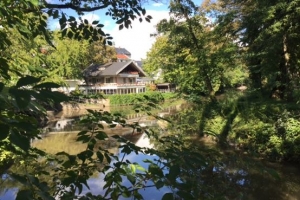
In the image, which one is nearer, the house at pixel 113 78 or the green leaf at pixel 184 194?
the green leaf at pixel 184 194

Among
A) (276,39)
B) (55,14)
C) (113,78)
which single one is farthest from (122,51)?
(55,14)

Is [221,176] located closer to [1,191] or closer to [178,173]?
[1,191]

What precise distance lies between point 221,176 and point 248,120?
11.2 ft

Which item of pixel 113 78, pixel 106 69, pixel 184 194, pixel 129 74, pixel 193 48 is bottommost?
pixel 184 194

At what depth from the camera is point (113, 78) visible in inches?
1558

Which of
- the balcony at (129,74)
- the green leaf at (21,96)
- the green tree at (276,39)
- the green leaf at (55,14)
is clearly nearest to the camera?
the green leaf at (21,96)

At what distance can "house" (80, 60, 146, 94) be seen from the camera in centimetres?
3797

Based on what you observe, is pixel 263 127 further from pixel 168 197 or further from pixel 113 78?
pixel 113 78

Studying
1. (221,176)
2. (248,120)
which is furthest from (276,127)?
(221,176)

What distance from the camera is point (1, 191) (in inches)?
271

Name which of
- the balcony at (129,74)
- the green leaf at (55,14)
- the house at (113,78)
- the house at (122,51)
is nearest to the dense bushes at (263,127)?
the green leaf at (55,14)

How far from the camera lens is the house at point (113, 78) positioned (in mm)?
37969

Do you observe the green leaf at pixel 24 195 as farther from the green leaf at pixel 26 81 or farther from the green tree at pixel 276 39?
the green tree at pixel 276 39

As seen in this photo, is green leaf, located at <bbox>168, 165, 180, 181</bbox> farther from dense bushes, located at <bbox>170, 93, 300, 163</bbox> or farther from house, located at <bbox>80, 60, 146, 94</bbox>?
house, located at <bbox>80, 60, 146, 94</bbox>
